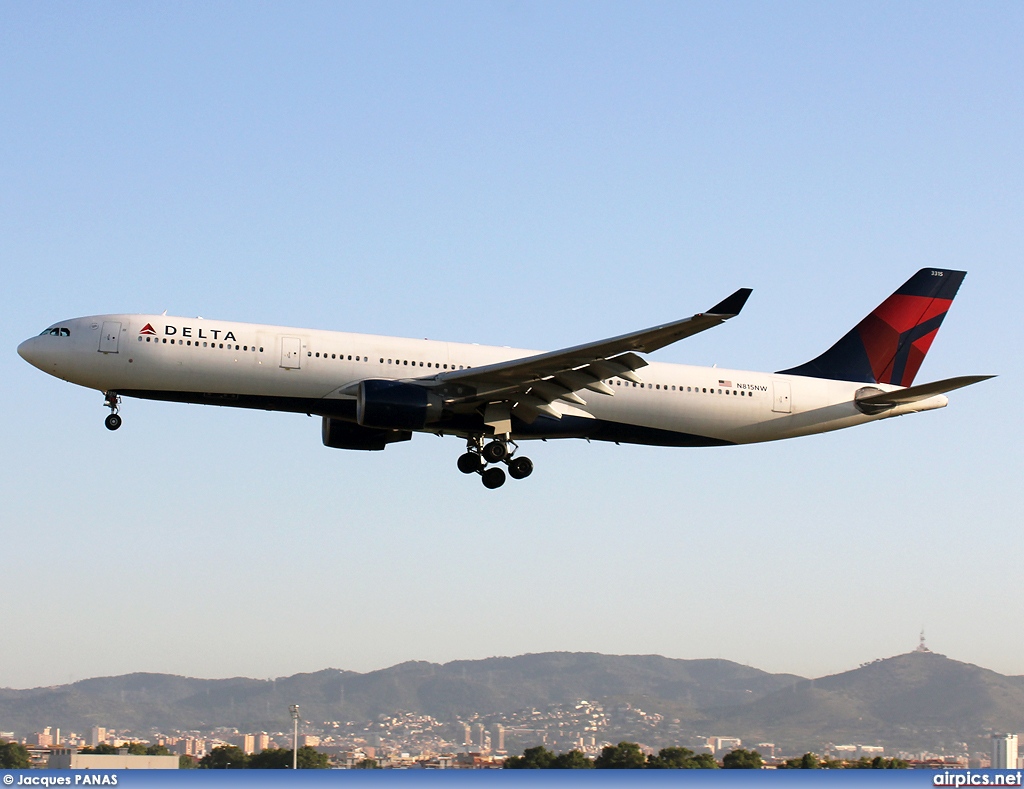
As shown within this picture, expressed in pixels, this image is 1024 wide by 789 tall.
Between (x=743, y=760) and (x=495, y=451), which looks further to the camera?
(x=743, y=760)

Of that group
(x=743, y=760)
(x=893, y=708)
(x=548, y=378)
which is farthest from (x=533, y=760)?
(x=893, y=708)

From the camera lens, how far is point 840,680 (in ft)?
324

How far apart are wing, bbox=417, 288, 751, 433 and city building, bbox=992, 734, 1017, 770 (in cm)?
3057

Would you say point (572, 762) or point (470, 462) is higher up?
point (470, 462)

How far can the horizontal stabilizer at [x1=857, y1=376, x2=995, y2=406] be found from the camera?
33022 mm

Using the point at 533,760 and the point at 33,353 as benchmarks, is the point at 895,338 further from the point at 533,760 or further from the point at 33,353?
the point at 33,353

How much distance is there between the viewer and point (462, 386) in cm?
3234

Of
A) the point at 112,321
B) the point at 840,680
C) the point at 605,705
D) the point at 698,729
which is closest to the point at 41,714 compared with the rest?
the point at 605,705

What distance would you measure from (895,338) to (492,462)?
15243mm

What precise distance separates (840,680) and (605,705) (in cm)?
1984

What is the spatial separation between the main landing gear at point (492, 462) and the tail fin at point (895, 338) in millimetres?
9571

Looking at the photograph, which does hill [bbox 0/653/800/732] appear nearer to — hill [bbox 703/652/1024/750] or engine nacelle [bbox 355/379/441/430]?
hill [bbox 703/652/1024/750]

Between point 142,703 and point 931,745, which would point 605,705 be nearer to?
point 931,745

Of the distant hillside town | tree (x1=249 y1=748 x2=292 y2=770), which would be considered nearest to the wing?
tree (x1=249 y1=748 x2=292 y2=770)
